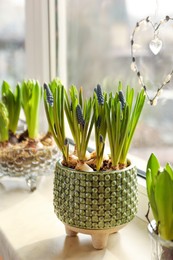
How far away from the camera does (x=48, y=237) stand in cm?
71

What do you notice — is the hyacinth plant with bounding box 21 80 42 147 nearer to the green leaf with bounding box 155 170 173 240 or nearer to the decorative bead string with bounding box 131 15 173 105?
the decorative bead string with bounding box 131 15 173 105

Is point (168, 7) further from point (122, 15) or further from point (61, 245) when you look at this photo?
point (61, 245)

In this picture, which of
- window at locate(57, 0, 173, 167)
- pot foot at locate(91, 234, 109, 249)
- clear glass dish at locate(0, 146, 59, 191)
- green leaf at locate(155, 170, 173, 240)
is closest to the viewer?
green leaf at locate(155, 170, 173, 240)

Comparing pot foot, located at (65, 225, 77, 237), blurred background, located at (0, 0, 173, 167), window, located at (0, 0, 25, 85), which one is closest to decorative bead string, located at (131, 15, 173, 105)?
blurred background, located at (0, 0, 173, 167)

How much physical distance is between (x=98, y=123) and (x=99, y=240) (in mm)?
187

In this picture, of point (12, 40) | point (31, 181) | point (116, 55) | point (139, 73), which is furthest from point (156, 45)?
point (12, 40)

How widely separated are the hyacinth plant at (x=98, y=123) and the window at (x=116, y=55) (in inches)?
5.5

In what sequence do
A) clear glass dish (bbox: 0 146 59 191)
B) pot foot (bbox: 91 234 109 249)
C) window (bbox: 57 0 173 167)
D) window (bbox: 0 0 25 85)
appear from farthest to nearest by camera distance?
window (bbox: 0 0 25 85) → clear glass dish (bbox: 0 146 59 191) → window (bbox: 57 0 173 167) → pot foot (bbox: 91 234 109 249)

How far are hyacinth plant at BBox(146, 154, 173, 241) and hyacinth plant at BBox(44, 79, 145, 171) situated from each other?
0.30ft

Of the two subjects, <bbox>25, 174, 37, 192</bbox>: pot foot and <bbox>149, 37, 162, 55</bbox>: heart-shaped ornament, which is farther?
<bbox>25, 174, 37, 192</bbox>: pot foot

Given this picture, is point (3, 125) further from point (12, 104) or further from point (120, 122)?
point (120, 122)

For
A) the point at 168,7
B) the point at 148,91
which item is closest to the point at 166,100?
the point at 148,91

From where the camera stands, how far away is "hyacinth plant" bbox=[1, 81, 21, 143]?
0.91 meters

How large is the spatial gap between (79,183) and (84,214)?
5 centimetres
